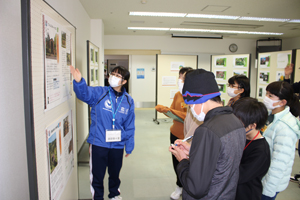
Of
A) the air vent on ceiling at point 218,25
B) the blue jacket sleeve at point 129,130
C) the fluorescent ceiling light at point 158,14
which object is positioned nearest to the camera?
the blue jacket sleeve at point 129,130

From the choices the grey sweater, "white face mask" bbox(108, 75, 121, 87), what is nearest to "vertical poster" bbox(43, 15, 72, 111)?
"white face mask" bbox(108, 75, 121, 87)

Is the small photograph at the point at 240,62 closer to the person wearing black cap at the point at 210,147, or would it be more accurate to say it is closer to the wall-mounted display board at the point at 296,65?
the wall-mounted display board at the point at 296,65

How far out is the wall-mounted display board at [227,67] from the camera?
528 cm

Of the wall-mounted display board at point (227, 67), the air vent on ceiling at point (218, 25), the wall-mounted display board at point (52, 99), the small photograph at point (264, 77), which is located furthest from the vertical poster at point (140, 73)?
the wall-mounted display board at point (52, 99)

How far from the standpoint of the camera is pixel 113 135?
2.16 metres

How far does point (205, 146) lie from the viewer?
39.4 inches

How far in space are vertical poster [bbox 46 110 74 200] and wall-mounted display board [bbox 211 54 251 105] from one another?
458 centimetres

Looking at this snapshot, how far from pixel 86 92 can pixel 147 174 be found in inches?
74.3

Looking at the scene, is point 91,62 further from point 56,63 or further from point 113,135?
point 56,63

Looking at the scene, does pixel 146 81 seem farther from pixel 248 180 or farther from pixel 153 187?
pixel 248 180

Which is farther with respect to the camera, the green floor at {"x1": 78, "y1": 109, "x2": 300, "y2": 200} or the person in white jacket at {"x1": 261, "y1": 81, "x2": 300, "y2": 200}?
the green floor at {"x1": 78, "y1": 109, "x2": 300, "y2": 200}

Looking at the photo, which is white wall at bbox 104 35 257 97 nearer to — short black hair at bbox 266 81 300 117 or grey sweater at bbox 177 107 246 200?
short black hair at bbox 266 81 300 117

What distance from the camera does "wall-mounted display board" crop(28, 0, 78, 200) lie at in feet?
3.89

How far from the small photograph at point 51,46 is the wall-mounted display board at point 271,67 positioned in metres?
4.81
